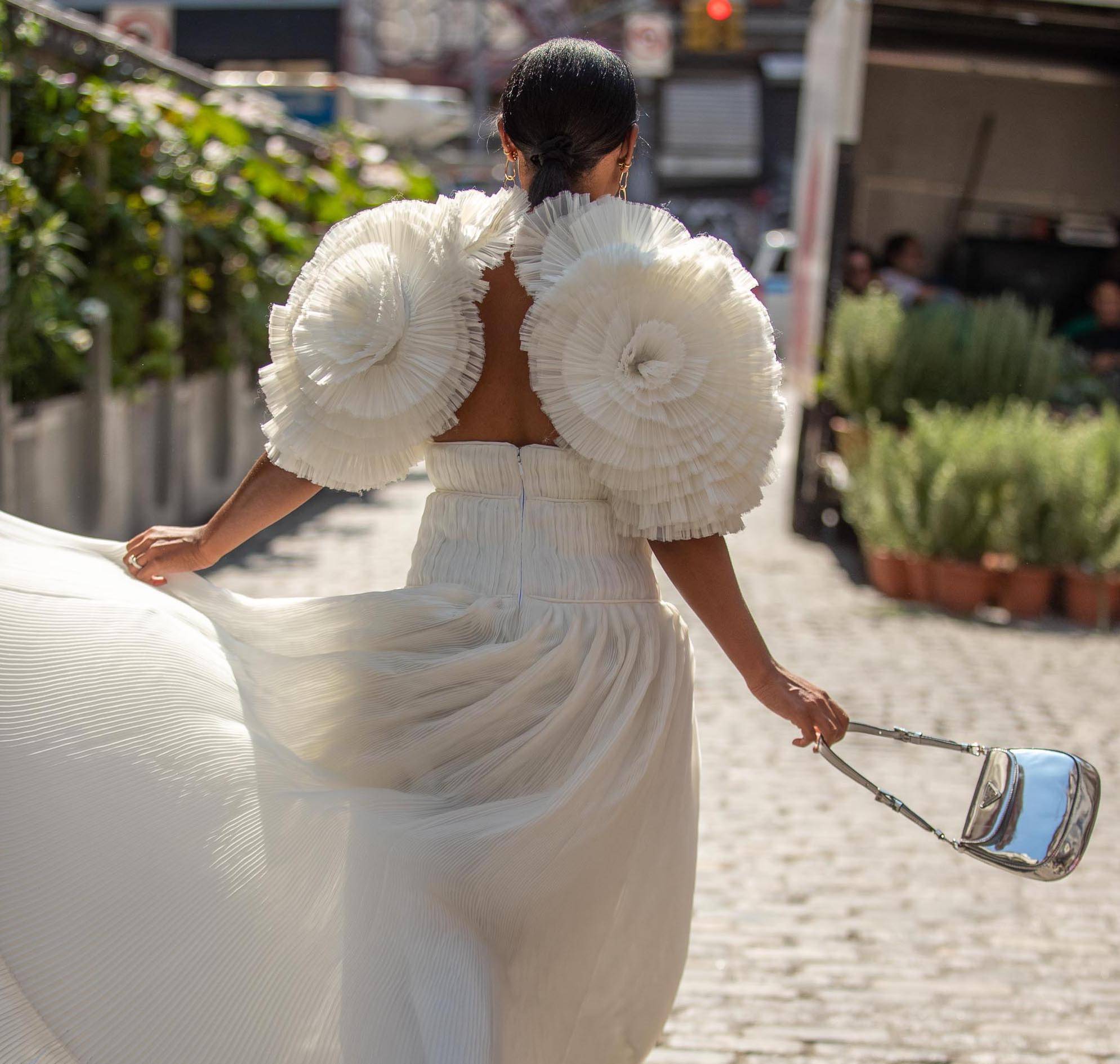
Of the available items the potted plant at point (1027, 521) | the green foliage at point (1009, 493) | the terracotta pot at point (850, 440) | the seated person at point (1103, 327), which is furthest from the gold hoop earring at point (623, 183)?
the seated person at point (1103, 327)

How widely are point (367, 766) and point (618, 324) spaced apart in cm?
75

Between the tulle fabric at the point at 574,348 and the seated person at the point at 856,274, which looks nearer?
the tulle fabric at the point at 574,348

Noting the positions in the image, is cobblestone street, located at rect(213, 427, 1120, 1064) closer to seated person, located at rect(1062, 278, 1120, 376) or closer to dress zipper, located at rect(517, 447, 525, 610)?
dress zipper, located at rect(517, 447, 525, 610)

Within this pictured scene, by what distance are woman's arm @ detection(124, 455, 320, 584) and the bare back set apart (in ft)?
0.96

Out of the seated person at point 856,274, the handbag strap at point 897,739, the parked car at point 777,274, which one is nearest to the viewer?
the handbag strap at point 897,739

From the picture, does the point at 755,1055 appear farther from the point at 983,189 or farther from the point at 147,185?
the point at 983,189

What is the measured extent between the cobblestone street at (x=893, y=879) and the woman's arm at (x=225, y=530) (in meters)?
1.47

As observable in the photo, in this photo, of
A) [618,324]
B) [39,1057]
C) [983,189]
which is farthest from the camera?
[983,189]

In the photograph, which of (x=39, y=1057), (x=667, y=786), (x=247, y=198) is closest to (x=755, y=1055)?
(x=667, y=786)

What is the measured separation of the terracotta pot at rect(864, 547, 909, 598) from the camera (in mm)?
8234

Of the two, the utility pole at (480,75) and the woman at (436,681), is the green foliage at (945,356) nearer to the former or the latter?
the woman at (436,681)

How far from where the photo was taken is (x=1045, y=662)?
Result: 273 inches

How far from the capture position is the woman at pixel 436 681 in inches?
79.7

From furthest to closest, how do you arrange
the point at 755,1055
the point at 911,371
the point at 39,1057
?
the point at 911,371, the point at 755,1055, the point at 39,1057
